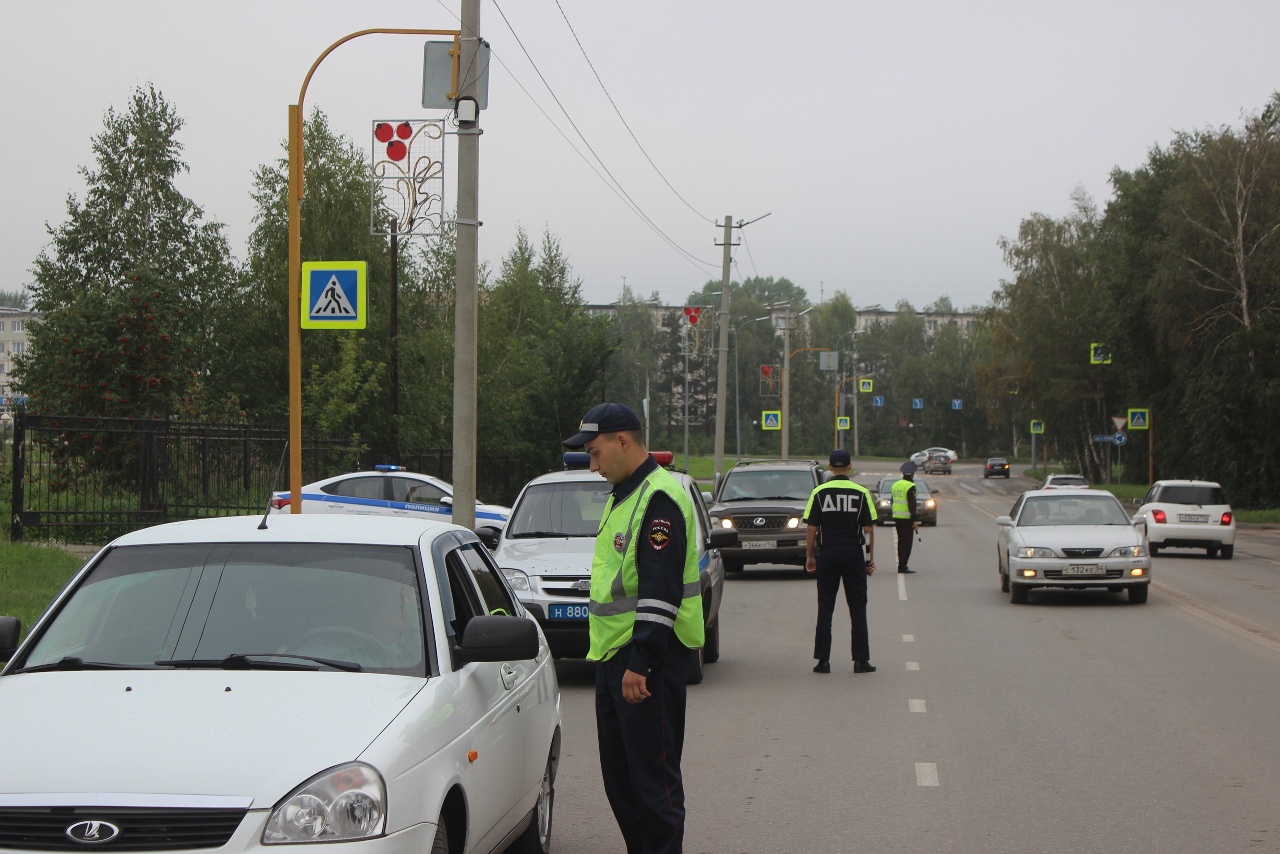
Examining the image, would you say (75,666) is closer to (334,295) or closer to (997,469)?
(334,295)

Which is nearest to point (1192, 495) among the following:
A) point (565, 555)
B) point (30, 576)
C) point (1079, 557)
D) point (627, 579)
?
point (1079, 557)

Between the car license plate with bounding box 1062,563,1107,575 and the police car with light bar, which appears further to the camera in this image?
the car license plate with bounding box 1062,563,1107,575

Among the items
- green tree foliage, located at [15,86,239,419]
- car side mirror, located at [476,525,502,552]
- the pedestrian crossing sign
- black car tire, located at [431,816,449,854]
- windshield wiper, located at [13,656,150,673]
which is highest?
green tree foliage, located at [15,86,239,419]

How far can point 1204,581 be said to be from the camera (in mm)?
22875

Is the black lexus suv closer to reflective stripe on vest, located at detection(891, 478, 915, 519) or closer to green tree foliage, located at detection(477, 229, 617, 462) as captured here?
reflective stripe on vest, located at detection(891, 478, 915, 519)

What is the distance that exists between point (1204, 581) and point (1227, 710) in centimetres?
1384

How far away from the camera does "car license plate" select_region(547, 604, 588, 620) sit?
10.8m

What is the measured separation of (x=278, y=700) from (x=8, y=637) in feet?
4.46

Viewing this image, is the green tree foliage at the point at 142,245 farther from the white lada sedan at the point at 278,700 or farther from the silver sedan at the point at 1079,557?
the white lada sedan at the point at 278,700

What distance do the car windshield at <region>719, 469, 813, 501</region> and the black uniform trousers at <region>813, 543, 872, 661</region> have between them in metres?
11.6

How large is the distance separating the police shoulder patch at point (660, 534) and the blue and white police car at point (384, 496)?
17428 millimetres

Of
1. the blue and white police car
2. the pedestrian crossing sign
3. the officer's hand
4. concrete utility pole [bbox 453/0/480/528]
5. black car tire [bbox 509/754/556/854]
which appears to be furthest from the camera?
the blue and white police car

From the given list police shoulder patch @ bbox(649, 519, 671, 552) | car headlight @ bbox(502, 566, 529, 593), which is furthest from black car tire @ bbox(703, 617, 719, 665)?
police shoulder patch @ bbox(649, 519, 671, 552)

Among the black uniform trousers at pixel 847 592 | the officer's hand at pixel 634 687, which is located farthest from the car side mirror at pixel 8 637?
the black uniform trousers at pixel 847 592
